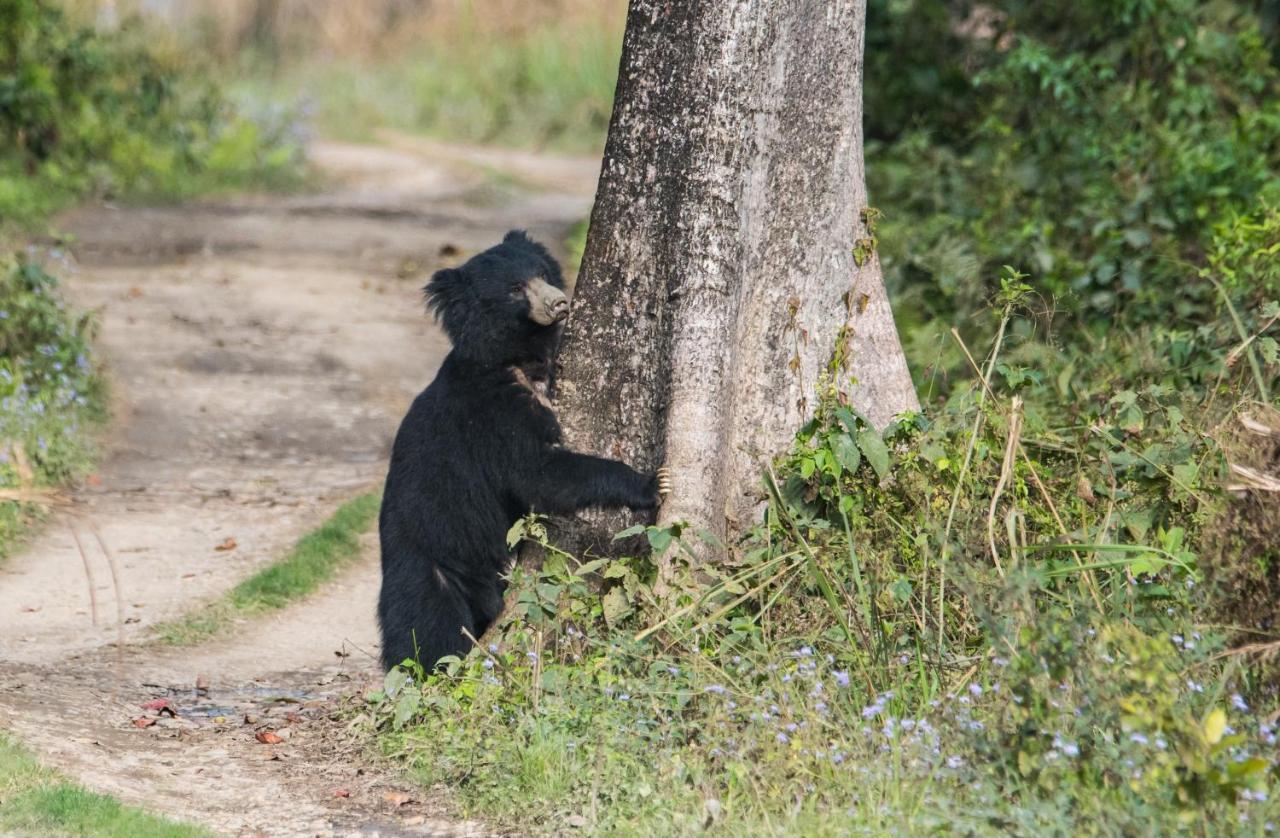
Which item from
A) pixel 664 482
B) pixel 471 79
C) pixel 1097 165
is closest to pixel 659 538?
pixel 664 482

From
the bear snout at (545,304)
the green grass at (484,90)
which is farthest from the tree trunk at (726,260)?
the green grass at (484,90)

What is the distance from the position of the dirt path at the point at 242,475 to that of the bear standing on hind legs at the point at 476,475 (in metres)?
0.54

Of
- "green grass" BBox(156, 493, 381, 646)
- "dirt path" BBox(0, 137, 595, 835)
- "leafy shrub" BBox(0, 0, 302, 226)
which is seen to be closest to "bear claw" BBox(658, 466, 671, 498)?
"dirt path" BBox(0, 137, 595, 835)

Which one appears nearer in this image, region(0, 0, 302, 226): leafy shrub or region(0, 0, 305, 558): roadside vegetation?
region(0, 0, 305, 558): roadside vegetation

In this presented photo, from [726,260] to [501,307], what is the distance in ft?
3.13

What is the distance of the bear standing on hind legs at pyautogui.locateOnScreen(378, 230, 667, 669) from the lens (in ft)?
17.8

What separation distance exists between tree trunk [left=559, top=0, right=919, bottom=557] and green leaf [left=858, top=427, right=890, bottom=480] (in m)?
0.46

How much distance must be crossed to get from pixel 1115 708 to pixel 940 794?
510mm

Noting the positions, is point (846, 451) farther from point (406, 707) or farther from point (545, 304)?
point (406, 707)

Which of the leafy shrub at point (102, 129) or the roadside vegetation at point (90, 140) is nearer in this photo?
the roadside vegetation at point (90, 140)

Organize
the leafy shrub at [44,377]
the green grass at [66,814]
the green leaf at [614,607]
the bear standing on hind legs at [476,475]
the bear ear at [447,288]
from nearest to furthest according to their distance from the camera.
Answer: the green grass at [66,814]
the green leaf at [614,607]
the bear standing on hind legs at [476,475]
the bear ear at [447,288]
the leafy shrub at [44,377]

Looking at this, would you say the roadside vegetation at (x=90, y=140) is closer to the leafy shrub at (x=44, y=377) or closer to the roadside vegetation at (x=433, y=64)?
the leafy shrub at (x=44, y=377)

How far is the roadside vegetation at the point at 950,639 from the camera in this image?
12.4 feet

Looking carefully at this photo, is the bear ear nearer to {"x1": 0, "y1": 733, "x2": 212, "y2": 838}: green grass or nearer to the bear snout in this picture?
the bear snout
